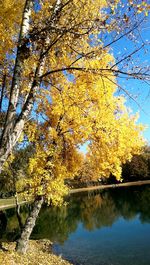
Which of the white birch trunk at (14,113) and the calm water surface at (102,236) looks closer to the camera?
the white birch trunk at (14,113)

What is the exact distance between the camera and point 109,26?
6633 mm

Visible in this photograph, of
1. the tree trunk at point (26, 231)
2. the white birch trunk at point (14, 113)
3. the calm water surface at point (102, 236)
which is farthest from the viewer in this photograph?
the calm water surface at point (102, 236)

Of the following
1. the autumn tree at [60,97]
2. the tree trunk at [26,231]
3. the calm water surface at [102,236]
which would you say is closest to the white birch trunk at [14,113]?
the autumn tree at [60,97]

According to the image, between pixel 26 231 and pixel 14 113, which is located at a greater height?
pixel 14 113

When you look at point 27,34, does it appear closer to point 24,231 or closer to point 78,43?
point 78,43

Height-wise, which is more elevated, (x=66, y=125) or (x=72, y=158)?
(x=66, y=125)

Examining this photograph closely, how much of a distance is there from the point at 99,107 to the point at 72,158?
365 centimetres

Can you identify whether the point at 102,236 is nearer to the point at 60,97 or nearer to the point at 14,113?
the point at 60,97

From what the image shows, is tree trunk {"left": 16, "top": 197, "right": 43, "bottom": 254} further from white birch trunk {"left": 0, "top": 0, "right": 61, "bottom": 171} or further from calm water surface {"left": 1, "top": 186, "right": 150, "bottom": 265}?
white birch trunk {"left": 0, "top": 0, "right": 61, "bottom": 171}

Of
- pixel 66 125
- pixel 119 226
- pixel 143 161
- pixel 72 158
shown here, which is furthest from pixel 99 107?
pixel 143 161

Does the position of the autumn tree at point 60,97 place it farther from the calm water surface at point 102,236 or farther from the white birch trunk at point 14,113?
the calm water surface at point 102,236

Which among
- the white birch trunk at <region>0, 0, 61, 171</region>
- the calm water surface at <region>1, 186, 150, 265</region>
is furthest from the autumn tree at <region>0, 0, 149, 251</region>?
the calm water surface at <region>1, 186, 150, 265</region>

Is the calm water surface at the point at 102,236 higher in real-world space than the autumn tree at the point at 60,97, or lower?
lower

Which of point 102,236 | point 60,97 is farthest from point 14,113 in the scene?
point 102,236
